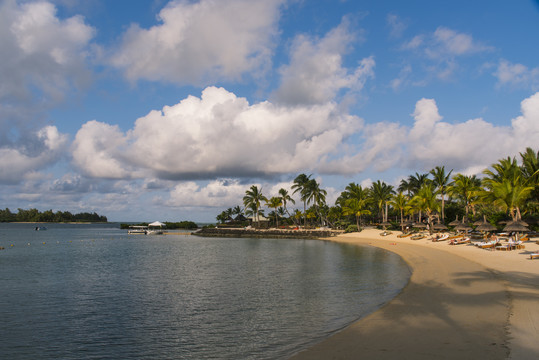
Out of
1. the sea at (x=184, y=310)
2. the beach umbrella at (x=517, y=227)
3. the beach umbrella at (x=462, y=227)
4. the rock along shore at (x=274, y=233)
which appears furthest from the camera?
the rock along shore at (x=274, y=233)

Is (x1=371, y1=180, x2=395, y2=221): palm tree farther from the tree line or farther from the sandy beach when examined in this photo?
the sandy beach

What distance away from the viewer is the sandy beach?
9.73 m

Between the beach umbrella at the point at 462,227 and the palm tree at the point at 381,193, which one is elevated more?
the palm tree at the point at 381,193

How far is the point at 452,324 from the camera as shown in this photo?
12.3 meters

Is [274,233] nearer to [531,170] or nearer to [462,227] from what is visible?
[462,227]

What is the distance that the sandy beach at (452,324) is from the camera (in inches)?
383

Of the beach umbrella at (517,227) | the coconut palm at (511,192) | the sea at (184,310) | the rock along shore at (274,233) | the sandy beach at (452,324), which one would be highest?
the coconut palm at (511,192)

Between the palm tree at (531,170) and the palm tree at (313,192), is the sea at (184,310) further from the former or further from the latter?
the palm tree at (313,192)

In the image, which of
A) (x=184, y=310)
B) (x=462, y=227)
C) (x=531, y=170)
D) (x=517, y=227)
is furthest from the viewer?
(x=462, y=227)

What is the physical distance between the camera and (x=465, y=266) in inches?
1024

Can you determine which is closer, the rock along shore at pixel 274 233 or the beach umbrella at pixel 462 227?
the beach umbrella at pixel 462 227

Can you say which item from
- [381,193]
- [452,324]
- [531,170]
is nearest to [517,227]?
[531,170]

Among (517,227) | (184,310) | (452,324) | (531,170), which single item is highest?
(531,170)

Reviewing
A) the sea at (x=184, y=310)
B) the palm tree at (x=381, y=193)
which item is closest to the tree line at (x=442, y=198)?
the palm tree at (x=381, y=193)
